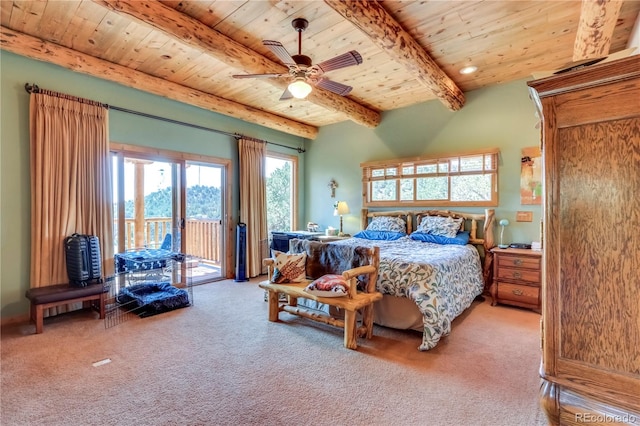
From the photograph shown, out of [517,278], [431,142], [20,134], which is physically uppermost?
[431,142]

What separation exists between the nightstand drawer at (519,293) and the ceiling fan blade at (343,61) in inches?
123

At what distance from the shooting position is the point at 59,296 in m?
3.04

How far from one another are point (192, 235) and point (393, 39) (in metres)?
3.98

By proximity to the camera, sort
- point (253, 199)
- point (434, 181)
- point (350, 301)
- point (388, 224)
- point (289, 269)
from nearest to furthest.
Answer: point (350, 301) < point (289, 269) < point (434, 181) < point (388, 224) < point (253, 199)

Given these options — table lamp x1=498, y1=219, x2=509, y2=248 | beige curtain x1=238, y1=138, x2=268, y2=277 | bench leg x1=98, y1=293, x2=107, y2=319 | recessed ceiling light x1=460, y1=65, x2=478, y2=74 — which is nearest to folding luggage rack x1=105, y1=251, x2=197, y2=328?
bench leg x1=98, y1=293, x2=107, y2=319

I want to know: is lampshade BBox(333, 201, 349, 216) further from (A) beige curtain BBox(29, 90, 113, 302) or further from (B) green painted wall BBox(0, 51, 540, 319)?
(A) beige curtain BBox(29, 90, 113, 302)

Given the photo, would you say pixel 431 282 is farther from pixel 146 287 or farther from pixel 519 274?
pixel 146 287

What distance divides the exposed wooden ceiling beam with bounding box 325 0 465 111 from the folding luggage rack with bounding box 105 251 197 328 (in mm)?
3508

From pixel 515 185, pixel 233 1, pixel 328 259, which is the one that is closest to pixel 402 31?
pixel 233 1

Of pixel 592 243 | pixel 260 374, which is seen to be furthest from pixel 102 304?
pixel 592 243

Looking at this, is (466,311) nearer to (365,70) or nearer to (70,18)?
(365,70)

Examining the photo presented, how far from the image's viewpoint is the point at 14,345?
269 centimetres

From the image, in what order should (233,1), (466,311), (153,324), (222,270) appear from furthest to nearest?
(222,270)
(466,311)
(153,324)
(233,1)

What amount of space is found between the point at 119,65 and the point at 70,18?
35.3 inches
